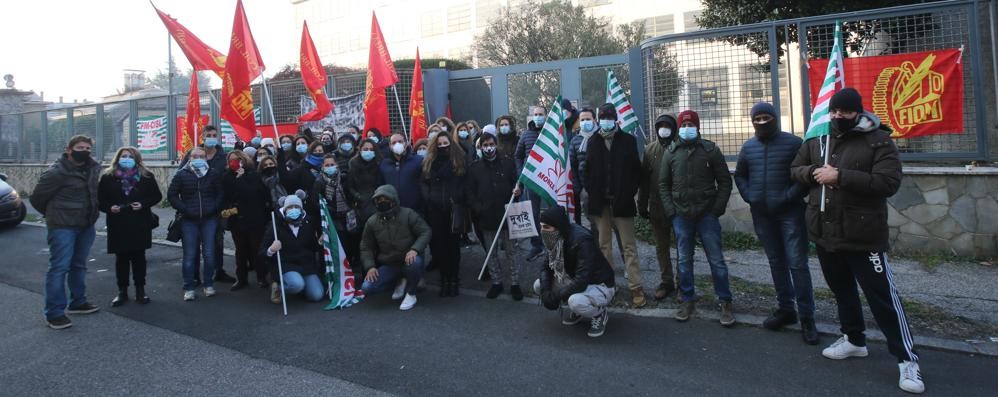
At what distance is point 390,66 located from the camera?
10.7 metres

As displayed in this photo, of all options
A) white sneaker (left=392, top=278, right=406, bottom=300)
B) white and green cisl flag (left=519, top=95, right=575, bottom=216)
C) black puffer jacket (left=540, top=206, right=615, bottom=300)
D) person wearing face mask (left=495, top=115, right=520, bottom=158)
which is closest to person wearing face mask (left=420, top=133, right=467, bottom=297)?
white sneaker (left=392, top=278, right=406, bottom=300)

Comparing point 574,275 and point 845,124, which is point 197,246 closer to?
point 574,275

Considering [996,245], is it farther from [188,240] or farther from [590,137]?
[188,240]

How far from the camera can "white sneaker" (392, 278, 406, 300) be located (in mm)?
6566

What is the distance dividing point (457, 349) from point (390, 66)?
6786 mm

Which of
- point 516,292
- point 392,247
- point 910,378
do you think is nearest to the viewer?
point 910,378

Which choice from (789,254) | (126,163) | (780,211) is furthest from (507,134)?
(126,163)

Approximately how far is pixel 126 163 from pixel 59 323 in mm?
1767

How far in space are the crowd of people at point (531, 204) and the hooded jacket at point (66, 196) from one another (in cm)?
1

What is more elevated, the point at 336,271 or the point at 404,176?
the point at 404,176

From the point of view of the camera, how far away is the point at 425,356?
484 centimetres

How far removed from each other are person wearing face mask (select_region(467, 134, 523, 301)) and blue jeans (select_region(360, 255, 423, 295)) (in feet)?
2.47

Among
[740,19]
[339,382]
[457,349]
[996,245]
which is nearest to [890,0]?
[740,19]

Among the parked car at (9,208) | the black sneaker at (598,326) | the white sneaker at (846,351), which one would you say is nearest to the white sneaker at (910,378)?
the white sneaker at (846,351)
